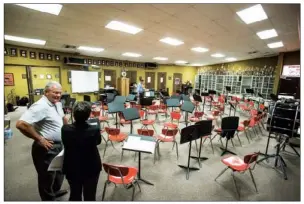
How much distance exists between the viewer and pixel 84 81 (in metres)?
9.63

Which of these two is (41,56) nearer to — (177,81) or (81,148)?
(81,148)

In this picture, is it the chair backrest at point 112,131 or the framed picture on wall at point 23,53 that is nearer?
the chair backrest at point 112,131

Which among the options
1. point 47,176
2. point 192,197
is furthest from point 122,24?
point 192,197

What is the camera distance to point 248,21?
3.68 m

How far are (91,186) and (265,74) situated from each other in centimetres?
1060

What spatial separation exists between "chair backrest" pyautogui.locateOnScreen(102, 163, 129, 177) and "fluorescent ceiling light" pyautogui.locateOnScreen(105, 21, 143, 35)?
10.8 ft

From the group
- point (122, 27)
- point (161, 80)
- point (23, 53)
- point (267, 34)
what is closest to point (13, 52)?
point (23, 53)

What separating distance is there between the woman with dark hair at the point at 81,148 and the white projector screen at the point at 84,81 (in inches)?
339

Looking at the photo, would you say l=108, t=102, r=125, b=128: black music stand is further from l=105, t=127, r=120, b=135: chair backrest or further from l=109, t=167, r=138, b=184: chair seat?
l=109, t=167, r=138, b=184: chair seat

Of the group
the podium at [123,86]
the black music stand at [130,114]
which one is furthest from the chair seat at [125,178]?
the podium at [123,86]

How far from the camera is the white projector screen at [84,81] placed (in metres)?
9.23

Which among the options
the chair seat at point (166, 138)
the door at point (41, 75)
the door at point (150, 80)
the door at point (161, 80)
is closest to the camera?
the chair seat at point (166, 138)

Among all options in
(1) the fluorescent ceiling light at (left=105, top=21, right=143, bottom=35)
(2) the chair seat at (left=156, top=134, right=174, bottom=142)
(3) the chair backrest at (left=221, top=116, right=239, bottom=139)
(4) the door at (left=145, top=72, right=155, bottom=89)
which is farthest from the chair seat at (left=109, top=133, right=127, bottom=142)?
(4) the door at (left=145, top=72, right=155, bottom=89)

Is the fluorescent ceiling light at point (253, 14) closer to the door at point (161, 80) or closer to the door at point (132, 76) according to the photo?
the door at point (132, 76)
